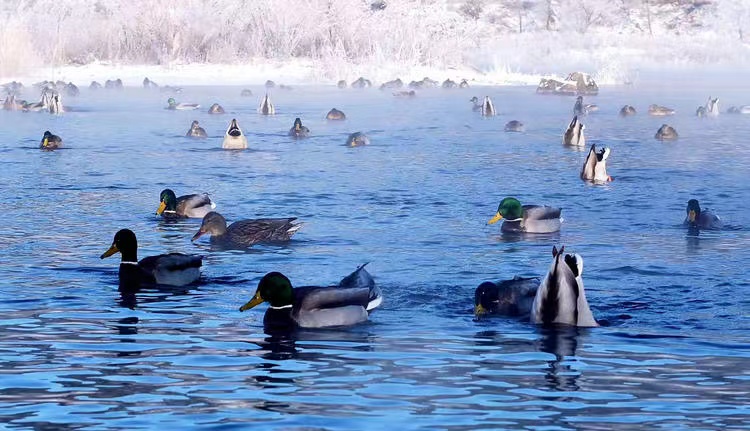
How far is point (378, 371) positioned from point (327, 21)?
41718mm

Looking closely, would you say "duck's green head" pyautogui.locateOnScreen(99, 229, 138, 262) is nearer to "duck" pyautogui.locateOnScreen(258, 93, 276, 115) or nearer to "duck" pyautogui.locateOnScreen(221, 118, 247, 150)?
"duck" pyautogui.locateOnScreen(221, 118, 247, 150)

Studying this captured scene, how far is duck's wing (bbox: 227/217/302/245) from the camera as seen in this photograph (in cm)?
1492

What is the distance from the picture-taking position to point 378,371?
367 inches

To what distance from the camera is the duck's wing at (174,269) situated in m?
12.7

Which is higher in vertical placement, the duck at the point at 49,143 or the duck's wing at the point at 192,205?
the duck at the point at 49,143

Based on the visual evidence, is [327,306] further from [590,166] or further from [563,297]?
[590,166]

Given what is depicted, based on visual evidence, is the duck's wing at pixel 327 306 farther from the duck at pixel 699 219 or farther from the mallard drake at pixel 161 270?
the duck at pixel 699 219

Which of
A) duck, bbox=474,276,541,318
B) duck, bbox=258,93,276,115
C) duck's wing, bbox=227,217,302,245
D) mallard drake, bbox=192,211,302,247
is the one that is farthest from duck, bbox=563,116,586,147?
duck, bbox=474,276,541,318

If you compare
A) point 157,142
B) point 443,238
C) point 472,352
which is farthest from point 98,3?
point 472,352

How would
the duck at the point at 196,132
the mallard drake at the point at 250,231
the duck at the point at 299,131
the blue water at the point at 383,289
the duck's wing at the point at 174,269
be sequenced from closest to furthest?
1. the blue water at the point at 383,289
2. the duck's wing at the point at 174,269
3. the mallard drake at the point at 250,231
4. the duck at the point at 196,132
5. the duck at the point at 299,131

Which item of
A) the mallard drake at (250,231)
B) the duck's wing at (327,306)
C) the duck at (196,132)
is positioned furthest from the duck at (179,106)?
the duck's wing at (327,306)

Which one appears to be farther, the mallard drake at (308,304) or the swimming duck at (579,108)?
the swimming duck at (579,108)

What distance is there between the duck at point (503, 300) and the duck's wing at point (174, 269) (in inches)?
112

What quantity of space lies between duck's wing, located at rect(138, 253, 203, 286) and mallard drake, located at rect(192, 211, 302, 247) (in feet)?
6.87
